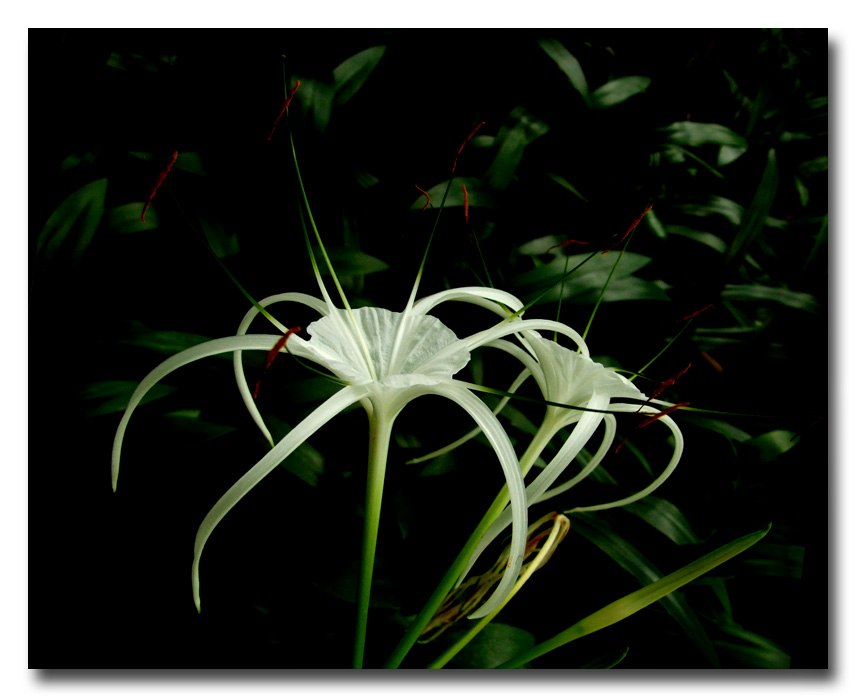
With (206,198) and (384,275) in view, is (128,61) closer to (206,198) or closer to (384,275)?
(206,198)

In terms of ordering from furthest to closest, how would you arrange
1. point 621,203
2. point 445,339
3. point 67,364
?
point 621,203, point 67,364, point 445,339

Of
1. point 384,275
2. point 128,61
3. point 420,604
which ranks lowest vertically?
point 420,604

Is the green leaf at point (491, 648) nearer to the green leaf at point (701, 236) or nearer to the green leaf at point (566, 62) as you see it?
the green leaf at point (701, 236)

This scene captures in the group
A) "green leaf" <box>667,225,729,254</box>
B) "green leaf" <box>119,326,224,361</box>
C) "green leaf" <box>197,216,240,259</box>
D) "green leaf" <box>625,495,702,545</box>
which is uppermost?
"green leaf" <box>667,225,729,254</box>

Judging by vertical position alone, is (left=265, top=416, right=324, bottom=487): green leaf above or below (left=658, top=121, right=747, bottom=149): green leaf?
below

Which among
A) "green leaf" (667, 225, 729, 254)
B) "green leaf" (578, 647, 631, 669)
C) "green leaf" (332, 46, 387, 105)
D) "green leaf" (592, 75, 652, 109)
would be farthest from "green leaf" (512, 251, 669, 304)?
"green leaf" (578, 647, 631, 669)

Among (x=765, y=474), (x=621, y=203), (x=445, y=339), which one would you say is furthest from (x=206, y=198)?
(x=765, y=474)

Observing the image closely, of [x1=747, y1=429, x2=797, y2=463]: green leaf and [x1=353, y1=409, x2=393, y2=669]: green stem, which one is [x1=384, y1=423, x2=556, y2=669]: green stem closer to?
[x1=353, y1=409, x2=393, y2=669]: green stem
